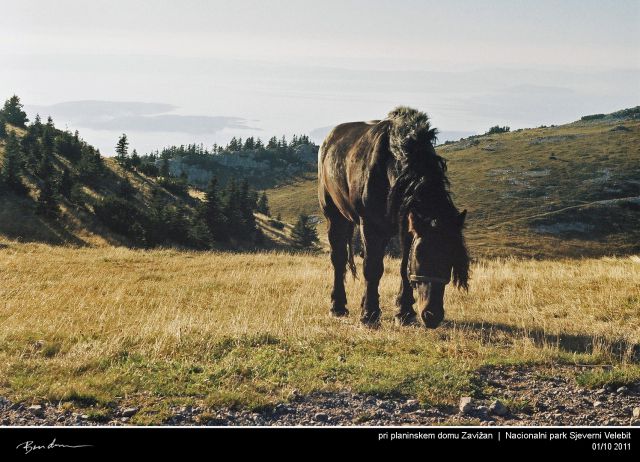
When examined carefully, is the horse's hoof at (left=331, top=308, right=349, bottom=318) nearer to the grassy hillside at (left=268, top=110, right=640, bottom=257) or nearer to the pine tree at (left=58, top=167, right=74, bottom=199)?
the pine tree at (left=58, top=167, right=74, bottom=199)

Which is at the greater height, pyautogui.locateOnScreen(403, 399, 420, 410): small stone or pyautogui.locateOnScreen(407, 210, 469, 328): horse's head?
pyautogui.locateOnScreen(407, 210, 469, 328): horse's head

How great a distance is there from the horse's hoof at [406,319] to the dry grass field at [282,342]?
0.33 m

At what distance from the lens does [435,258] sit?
8.87 metres

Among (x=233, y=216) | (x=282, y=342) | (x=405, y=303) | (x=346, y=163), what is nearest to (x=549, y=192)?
(x=233, y=216)

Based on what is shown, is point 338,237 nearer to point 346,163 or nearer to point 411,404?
point 346,163

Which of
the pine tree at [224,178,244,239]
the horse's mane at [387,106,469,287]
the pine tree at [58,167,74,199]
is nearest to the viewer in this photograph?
the horse's mane at [387,106,469,287]

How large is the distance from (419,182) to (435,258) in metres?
1.31

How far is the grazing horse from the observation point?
8.94 m

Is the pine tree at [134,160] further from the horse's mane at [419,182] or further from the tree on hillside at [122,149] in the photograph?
the horse's mane at [419,182]

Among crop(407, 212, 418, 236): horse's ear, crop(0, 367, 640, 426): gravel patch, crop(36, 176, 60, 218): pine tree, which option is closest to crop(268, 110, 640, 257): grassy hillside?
crop(36, 176, 60, 218): pine tree

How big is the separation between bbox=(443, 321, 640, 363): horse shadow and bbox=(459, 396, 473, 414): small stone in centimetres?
291

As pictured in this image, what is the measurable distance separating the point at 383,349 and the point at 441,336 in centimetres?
149
